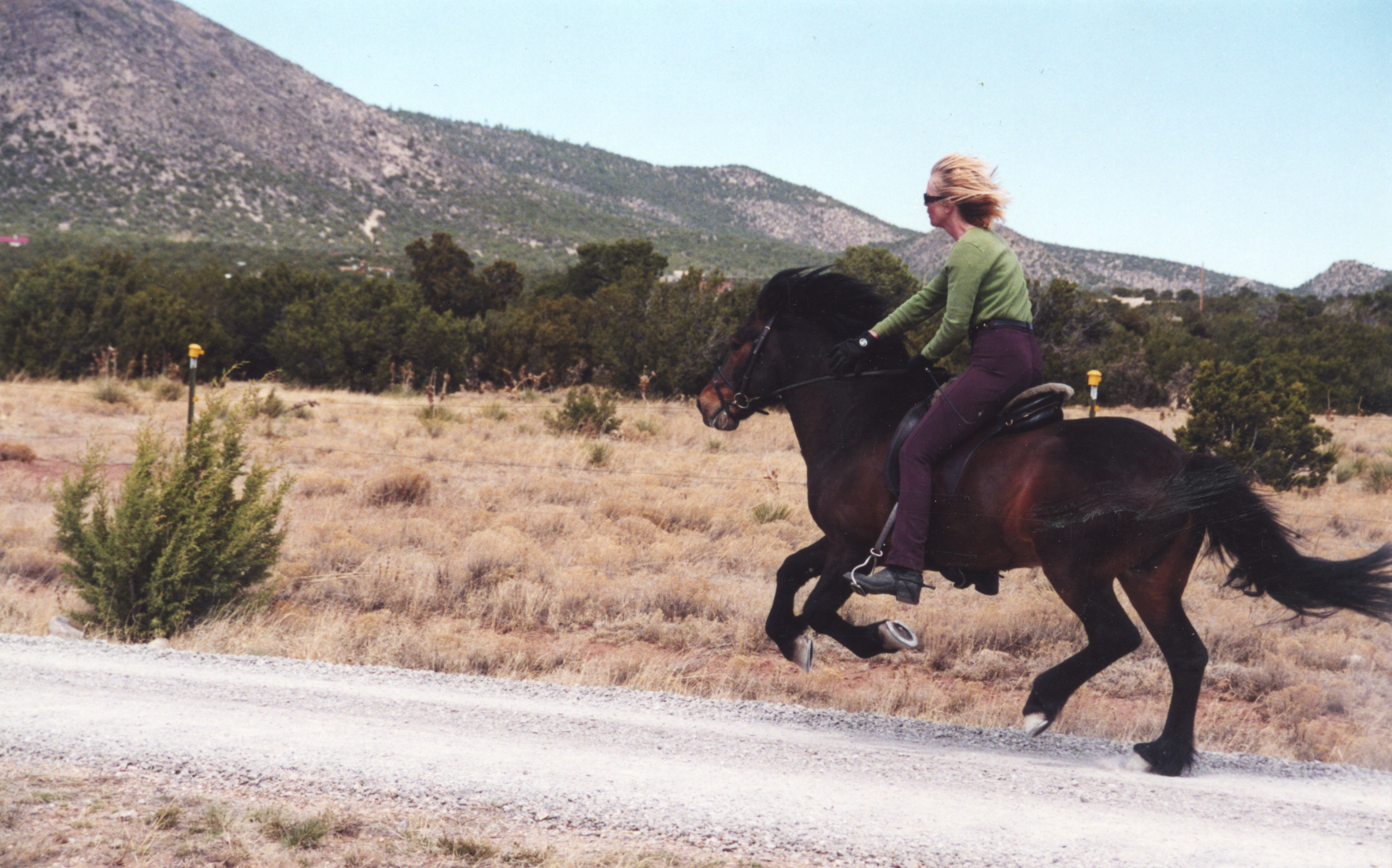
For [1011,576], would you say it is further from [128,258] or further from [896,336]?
[128,258]

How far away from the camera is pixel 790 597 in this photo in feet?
18.1

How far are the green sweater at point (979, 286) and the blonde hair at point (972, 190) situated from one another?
119 mm

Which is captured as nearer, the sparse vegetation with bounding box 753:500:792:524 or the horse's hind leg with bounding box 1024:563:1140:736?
the horse's hind leg with bounding box 1024:563:1140:736

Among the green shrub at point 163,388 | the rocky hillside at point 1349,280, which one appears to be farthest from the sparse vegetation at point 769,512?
the rocky hillside at point 1349,280

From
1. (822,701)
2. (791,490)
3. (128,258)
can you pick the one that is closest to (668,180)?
(128,258)

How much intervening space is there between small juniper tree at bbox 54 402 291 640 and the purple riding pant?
5.76m

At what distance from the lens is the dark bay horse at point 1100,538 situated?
15.4 ft

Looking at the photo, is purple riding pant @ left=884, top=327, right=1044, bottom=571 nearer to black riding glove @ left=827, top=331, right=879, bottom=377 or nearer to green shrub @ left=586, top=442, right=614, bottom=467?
black riding glove @ left=827, top=331, right=879, bottom=377

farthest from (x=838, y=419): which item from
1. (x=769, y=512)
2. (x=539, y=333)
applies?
(x=539, y=333)

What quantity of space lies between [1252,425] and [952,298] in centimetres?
1141

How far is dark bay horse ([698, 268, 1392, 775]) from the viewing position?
470 centimetres

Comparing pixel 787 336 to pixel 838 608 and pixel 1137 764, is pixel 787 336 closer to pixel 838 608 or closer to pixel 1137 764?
pixel 838 608

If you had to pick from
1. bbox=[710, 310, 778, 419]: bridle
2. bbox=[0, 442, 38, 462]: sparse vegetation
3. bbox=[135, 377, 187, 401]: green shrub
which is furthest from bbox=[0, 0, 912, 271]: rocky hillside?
bbox=[710, 310, 778, 419]: bridle

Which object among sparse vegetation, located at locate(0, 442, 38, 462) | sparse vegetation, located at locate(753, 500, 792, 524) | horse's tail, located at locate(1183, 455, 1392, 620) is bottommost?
sparse vegetation, located at locate(0, 442, 38, 462)
